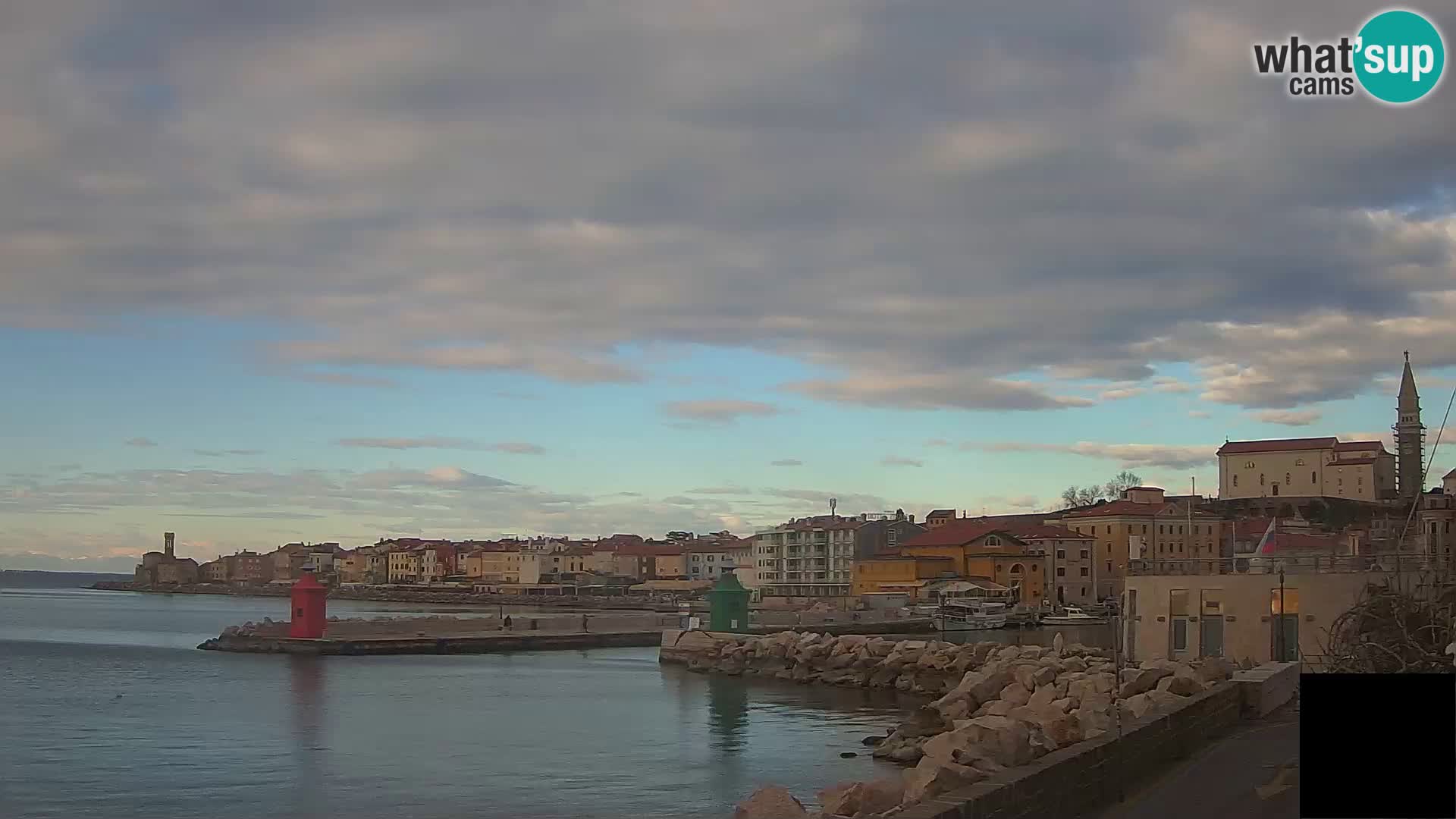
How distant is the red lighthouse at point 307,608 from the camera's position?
51.9 m

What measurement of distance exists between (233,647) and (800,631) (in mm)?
21820

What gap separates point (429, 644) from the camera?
53188 mm

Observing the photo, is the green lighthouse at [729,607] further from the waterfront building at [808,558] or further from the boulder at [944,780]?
the waterfront building at [808,558]

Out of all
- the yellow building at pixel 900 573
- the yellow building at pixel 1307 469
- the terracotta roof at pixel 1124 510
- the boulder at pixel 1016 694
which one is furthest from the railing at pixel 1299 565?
the yellow building at pixel 1307 469

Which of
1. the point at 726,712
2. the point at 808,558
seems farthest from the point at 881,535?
the point at 726,712

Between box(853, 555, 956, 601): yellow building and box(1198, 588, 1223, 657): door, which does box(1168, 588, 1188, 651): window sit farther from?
box(853, 555, 956, 601): yellow building

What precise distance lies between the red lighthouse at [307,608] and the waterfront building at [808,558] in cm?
4629

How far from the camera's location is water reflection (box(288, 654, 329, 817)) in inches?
762

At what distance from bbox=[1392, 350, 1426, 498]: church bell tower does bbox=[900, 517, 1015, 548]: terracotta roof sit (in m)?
33.9

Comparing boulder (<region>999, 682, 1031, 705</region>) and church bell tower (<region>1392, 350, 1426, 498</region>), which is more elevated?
church bell tower (<region>1392, 350, 1426, 498</region>)

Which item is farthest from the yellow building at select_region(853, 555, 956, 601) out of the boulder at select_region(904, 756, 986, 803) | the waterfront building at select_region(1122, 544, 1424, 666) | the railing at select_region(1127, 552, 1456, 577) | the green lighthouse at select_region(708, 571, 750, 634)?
the boulder at select_region(904, 756, 986, 803)

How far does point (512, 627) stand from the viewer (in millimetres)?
60594

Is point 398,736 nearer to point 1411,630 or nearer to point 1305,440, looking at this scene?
point 1411,630

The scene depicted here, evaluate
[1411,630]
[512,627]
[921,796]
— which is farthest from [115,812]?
[512,627]
